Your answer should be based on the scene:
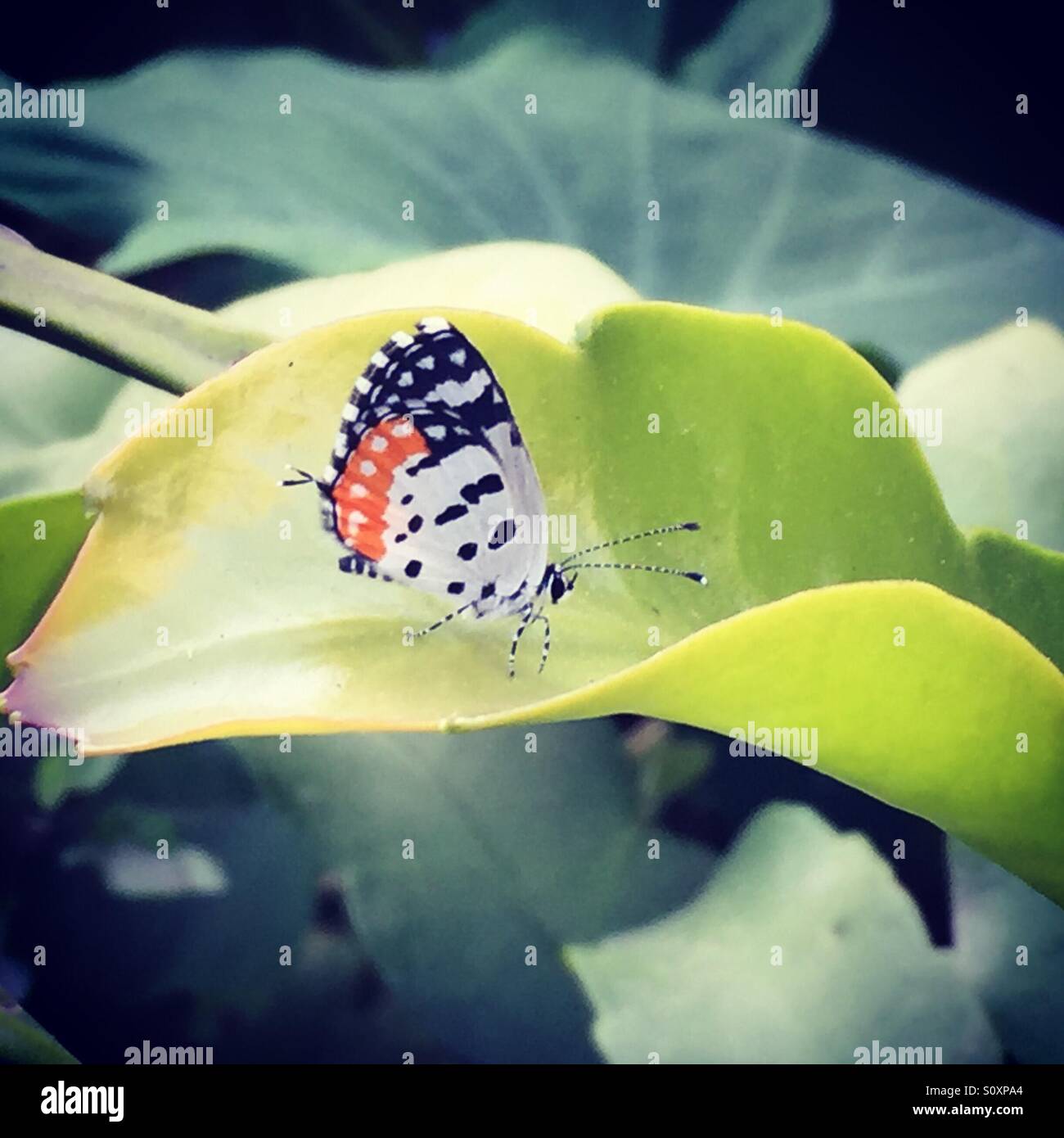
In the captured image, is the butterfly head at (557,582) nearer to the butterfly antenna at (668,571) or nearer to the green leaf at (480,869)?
the butterfly antenna at (668,571)

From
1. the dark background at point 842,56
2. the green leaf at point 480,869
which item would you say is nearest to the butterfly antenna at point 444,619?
the green leaf at point 480,869

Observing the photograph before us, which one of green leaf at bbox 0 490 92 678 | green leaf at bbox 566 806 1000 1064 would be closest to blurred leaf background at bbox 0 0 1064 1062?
green leaf at bbox 566 806 1000 1064

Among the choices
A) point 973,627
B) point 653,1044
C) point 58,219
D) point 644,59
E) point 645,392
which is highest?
point 644,59

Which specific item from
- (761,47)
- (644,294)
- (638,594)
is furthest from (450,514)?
(761,47)

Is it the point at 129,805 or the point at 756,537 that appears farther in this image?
the point at 129,805

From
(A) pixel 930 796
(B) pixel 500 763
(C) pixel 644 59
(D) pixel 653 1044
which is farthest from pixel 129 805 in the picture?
(C) pixel 644 59

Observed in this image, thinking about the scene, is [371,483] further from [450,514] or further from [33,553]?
[33,553]

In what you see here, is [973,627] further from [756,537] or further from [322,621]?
[322,621]
